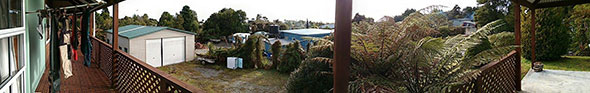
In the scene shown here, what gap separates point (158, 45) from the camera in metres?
11.3

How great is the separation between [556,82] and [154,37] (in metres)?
10.2

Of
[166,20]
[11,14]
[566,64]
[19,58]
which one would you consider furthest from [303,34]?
[11,14]

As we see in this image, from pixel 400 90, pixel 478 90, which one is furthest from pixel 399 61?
pixel 478 90

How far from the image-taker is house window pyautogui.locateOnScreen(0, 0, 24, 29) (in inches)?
65.1

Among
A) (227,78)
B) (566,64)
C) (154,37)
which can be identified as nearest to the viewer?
(566,64)

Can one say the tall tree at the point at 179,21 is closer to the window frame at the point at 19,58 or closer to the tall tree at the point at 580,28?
the tall tree at the point at 580,28

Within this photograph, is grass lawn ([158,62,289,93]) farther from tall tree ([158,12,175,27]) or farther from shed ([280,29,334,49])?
tall tree ([158,12,175,27])

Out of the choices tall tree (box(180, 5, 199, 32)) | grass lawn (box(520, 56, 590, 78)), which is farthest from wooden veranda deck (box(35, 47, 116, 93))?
tall tree (box(180, 5, 199, 32))

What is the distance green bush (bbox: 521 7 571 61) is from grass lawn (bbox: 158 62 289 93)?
6084 millimetres

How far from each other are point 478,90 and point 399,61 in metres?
0.82

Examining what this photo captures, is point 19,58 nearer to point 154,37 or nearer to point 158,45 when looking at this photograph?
point 154,37

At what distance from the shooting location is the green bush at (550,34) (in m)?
7.96

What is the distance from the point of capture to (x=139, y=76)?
330 centimetres

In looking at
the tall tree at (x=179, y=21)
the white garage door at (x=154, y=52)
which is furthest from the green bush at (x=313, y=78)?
the tall tree at (x=179, y=21)
